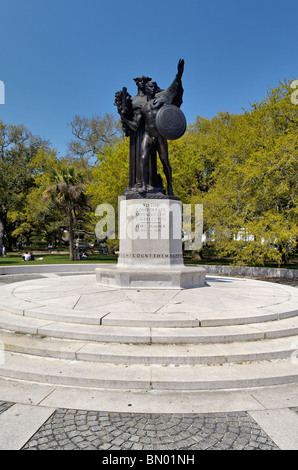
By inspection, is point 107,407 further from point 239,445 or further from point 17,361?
point 17,361

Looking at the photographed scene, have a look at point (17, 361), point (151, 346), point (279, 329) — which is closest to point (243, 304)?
point (279, 329)

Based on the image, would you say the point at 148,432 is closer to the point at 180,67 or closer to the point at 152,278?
the point at 152,278

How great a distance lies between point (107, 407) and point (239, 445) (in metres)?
1.46

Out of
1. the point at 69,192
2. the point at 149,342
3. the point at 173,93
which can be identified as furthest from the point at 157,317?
the point at 69,192

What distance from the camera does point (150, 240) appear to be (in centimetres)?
906

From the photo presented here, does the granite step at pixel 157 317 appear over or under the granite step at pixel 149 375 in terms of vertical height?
over

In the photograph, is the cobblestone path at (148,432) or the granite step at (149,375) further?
the granite step at (149,375)

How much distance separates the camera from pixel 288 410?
3553mm

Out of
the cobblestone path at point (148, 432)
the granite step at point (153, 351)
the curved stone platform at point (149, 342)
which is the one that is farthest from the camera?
the granite step at point (153, 351)

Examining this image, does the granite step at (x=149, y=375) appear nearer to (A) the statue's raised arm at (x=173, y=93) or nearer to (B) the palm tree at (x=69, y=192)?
(A) the statue's raised arm at (x=173, y=93)

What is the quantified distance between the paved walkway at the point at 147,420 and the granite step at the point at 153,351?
61 cm

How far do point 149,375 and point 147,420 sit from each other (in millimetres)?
796

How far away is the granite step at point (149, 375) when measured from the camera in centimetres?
401

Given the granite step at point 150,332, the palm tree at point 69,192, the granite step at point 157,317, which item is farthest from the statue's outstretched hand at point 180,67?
the palm tree at point 69,192
